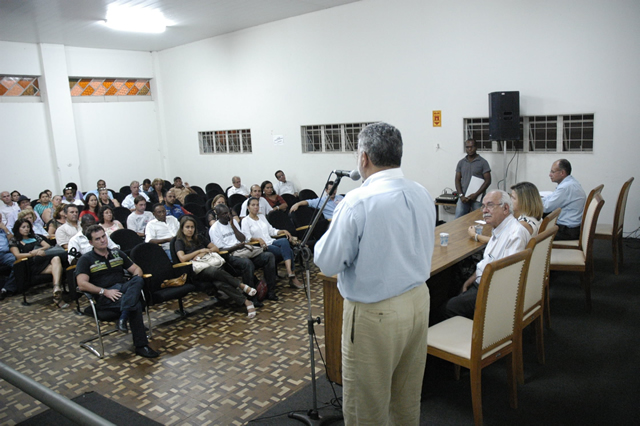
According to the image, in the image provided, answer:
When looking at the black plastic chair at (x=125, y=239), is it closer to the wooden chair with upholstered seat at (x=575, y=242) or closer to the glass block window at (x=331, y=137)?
the glass block window at (x=331, y=137)

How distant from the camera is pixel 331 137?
9414mm

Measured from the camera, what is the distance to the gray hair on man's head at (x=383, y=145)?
199 centimetres

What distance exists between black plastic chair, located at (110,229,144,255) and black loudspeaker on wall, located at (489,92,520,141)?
501 cm

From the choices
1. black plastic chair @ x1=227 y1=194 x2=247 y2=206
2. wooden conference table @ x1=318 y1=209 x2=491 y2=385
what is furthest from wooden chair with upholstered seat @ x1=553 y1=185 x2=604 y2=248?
black plastic chair @ x1=227 y1=194 x2=247 y2=206

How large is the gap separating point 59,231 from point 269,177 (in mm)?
5075

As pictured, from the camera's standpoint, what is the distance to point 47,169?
35.7 ft

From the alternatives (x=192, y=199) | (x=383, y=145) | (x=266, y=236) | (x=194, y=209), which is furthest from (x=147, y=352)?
(x=192, y=199)

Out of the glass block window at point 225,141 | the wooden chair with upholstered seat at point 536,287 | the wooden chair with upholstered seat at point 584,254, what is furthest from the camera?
the glass block window at point 225,141

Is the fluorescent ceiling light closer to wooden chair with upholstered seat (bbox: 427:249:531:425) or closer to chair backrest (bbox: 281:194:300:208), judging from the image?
chair backrest (bbox: 281:194:300:208)

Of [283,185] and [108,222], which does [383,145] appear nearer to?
[108,222]

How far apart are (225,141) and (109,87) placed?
10.9 feet

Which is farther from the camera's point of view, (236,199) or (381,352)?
(236,199)

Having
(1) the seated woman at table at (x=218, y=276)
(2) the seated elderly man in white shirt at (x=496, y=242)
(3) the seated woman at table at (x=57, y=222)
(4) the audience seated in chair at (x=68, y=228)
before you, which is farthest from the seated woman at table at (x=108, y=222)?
(2) the seated elderly man in white shirt at (x=496, y=242)

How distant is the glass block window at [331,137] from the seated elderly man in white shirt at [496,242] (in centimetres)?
552
